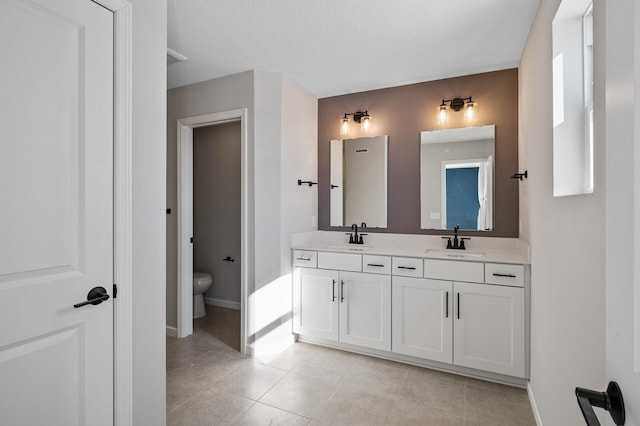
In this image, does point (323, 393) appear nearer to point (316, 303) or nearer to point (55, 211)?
point (316, 303)

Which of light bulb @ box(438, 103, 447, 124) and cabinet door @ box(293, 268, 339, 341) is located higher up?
light bulb @ box(438, 103, 447, 124)

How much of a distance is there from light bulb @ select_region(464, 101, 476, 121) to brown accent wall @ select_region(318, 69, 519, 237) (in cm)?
5

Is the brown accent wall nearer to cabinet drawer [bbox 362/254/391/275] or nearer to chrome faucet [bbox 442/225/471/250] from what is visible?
chrome faucet [bbox 442/225/471/250]

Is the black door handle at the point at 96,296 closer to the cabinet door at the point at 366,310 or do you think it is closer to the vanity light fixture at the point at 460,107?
the cabinet door at the point at 366,310

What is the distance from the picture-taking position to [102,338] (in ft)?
4.51

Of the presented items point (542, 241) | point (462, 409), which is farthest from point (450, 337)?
point (542, 241)

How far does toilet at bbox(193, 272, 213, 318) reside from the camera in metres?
3.70

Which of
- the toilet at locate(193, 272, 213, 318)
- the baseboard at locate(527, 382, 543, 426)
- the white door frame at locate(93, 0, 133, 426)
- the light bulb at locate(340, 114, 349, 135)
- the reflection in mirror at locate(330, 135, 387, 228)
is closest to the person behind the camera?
the white door frame at locate(93, 0, 133, 426)

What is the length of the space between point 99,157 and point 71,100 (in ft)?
0.78

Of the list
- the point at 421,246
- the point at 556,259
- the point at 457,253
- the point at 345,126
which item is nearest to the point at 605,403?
the point at 556,259

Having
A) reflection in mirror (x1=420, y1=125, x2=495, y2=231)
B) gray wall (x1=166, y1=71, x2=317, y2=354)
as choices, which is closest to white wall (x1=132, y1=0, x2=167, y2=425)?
gray wall (x1=166, y1=71, x2=317, y2=354)

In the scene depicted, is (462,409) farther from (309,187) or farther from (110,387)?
(309,187)

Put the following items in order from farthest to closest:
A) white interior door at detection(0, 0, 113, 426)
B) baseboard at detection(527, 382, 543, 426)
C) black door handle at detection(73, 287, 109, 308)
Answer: baseboard at detection(527, 382, 543, 426) < black door handle at detection(73, 287, 109, 308) < white interior door at detection(0, 0, 113, 426)

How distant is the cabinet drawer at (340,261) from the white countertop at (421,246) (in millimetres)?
46
